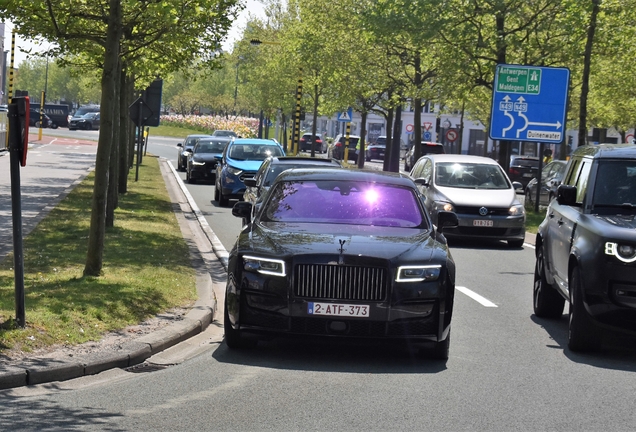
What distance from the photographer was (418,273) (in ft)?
29.2

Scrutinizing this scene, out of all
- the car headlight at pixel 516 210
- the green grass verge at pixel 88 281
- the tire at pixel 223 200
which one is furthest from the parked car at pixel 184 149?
the car headlight at pixel 516 210

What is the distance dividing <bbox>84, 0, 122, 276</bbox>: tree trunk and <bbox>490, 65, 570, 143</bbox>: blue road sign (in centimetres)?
1834

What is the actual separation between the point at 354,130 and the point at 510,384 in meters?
111

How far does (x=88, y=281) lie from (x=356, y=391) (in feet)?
15.6

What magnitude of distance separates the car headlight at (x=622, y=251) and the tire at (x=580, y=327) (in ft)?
1.38

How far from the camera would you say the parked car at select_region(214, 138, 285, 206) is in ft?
92.4

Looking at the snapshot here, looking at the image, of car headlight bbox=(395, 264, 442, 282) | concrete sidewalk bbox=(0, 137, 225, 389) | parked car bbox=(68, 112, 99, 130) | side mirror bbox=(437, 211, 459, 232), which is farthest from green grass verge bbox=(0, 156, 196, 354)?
parked car bbox=(68, 112, 99, 130)

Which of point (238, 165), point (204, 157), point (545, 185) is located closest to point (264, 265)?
point (238, 165)

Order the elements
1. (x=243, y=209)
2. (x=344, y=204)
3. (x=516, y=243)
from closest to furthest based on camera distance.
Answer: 1. (x=344, y=204)
2. (x=243, y=209)
3. (x=516, y=243)

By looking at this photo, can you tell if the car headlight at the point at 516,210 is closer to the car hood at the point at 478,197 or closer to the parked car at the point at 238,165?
the car hood at the point at 478,197

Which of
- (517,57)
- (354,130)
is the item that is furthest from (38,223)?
(354,130)

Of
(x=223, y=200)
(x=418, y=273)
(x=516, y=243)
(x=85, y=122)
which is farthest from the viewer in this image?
(x=85, y=122)

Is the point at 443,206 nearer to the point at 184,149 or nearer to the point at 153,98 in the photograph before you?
the point at 153,98

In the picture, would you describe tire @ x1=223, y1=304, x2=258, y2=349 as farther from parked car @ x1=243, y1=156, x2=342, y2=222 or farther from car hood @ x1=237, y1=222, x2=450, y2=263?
parked car @ x1=243, y1=156, x2=342, y2=222
